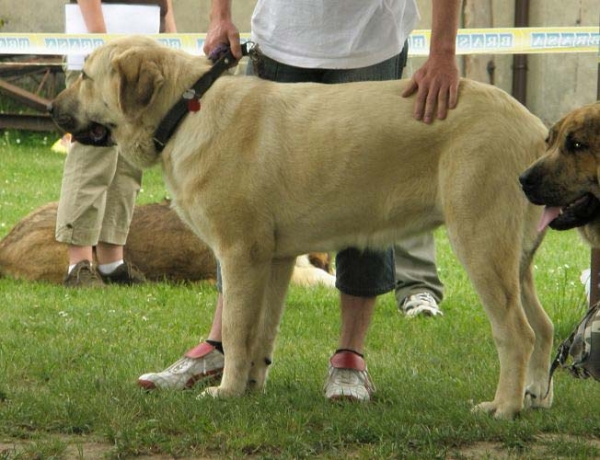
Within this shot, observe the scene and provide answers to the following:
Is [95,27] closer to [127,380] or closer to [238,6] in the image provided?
[127,380]

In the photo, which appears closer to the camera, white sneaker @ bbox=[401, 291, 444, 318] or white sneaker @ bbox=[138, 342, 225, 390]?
white sneaker @ bbox=[138, 342, 225, 390]

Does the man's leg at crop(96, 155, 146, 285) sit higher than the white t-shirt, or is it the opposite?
the white t-shirt

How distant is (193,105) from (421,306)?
2610mm

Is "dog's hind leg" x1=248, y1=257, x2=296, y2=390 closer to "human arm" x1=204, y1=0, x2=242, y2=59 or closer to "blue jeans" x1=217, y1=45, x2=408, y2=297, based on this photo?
"blue jeans" x1=217, y1=45, x2=408, y2=297

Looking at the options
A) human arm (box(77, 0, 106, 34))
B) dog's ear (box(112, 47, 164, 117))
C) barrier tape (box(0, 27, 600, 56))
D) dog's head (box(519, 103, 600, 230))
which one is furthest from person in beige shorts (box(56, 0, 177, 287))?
dog's head (box(519, 103, 600, 230))

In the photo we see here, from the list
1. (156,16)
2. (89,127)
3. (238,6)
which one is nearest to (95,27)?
(156,16)

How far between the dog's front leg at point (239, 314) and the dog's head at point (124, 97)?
636 millimetres

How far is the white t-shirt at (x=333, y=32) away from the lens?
470 cm

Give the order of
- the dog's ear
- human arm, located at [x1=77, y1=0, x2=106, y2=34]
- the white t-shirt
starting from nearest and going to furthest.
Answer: the dog's ear, the white t-shirt, human arm, located at [x1=77, y1=0, x2=106, y2=34]

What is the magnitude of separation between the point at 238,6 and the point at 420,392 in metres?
12.1

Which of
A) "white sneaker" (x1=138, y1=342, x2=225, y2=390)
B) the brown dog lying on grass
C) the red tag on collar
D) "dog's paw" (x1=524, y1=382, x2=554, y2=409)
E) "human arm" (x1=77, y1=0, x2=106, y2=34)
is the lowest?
the brown dog lying on grass

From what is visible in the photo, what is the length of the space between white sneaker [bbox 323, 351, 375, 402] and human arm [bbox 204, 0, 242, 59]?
135cm

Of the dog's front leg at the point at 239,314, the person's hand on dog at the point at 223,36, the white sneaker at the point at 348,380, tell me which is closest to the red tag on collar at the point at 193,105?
the person's hand on dog at the point at 223,36

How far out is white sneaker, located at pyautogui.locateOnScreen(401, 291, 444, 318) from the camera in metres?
6.64
